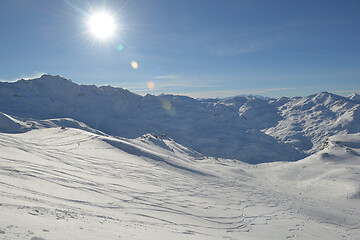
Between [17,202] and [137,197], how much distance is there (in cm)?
573

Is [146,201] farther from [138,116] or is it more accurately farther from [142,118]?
[138,116]

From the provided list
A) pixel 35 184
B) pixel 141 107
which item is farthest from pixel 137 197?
pixel 141 107

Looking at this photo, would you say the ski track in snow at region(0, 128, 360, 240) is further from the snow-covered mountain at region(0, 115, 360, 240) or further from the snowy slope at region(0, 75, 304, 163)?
the snowy slope at region(0, 75, 304, 163)

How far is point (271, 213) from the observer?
14180 mm

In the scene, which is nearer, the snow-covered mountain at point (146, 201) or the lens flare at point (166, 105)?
the snow-covered mountain at point (146, 201)

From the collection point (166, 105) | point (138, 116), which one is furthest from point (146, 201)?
point (166, 105)

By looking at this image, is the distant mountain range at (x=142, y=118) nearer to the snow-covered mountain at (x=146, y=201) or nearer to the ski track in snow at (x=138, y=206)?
the snow-covered mountain at (x=146, y=201)

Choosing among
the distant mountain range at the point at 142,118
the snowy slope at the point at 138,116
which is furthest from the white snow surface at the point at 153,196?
the snowy slope at the point at 138,116

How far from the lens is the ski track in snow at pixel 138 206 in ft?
21.6

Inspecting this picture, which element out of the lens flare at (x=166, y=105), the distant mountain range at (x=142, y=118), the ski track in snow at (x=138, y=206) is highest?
the lens flare at (x=166, y=105)

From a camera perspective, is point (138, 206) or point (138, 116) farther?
point (138, 116)

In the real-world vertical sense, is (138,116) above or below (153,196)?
above

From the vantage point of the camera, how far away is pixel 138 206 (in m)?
10.5

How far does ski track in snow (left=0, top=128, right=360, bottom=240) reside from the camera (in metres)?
6.57
